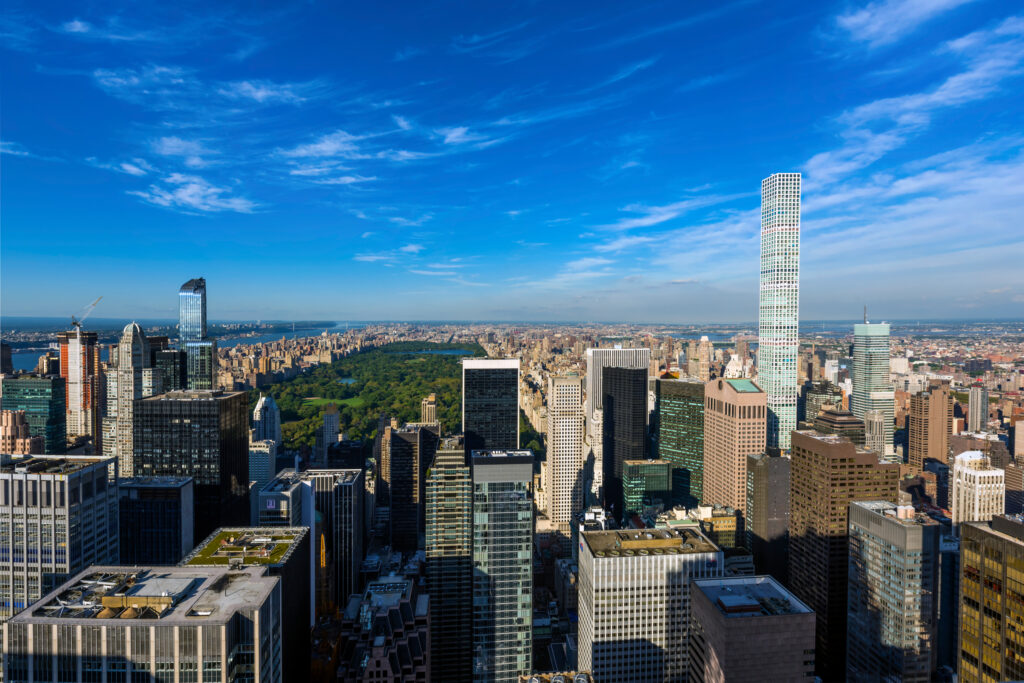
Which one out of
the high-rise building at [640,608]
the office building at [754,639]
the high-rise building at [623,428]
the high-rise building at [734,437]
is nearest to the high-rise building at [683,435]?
the high-rise building at [623,428]

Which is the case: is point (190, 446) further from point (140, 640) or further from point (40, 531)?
point (140, 640)

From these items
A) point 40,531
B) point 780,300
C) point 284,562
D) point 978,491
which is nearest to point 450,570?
point 284,562

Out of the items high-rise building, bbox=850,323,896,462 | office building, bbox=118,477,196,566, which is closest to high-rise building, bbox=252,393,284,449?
office building, bbox=118,477,196,566

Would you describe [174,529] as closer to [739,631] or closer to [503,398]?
[739,631]

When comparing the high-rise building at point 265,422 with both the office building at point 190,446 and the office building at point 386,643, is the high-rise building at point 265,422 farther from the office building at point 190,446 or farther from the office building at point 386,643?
the office building at point 386,643

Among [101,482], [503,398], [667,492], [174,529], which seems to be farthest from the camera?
[503,398]

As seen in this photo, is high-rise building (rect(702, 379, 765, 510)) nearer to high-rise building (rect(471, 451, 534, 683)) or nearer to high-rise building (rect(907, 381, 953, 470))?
high-rise building (rect(907, 381, 953, 470))

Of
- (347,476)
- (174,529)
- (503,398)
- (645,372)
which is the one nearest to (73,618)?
(174,529)
